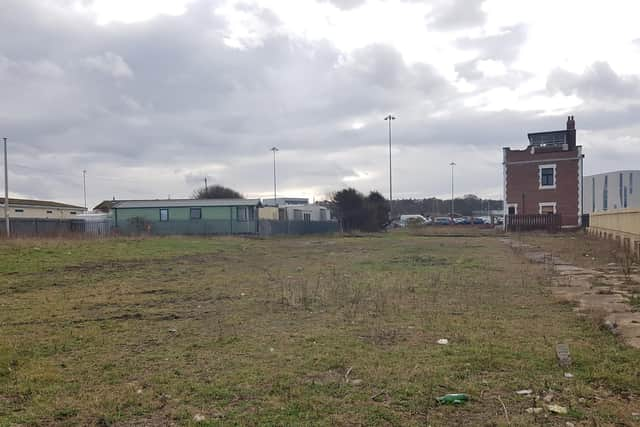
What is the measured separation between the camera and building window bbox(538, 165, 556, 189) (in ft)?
130

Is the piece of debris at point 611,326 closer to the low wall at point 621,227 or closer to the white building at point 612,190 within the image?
the low wall at point 621,227

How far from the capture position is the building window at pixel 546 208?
3941cm

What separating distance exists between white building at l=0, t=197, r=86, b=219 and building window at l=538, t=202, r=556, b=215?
4216 centimetres

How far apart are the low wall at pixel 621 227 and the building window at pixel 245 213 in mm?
24768

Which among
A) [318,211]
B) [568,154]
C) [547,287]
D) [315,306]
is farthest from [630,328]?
[318,211]

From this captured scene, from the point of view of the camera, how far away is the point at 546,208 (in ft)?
130

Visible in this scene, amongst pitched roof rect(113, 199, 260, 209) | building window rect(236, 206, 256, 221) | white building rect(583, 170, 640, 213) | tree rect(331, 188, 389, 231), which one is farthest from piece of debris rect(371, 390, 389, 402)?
tree rect(331, 188, 389, 231)

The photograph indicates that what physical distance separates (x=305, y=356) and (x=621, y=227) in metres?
18.2

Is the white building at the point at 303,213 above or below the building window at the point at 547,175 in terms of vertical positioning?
below

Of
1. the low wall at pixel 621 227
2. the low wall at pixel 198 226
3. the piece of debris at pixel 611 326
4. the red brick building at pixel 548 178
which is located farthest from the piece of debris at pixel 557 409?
the red brick building at pixel 548 178

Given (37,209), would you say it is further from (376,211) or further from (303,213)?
(376,211)

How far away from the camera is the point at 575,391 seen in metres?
3.81

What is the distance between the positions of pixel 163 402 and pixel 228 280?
7506 millimetres

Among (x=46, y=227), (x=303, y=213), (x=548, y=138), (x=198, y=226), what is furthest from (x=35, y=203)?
(x=548, y=138)
